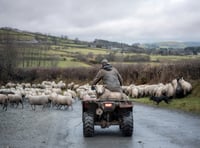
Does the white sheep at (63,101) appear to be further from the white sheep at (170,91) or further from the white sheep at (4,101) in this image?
the white sheep at (170,91)

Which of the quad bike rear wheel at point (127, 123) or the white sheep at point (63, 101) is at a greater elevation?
the quad bike rear wheel at point (127, 123)

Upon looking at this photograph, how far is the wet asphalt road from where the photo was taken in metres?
15.0

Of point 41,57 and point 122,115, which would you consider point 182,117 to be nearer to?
point 122,115

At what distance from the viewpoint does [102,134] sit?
17547 millimetres

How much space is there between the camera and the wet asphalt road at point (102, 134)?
1505 cm

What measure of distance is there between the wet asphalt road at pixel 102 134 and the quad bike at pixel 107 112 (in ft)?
1.26

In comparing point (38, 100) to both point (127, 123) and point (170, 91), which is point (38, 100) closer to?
point (170, 91)

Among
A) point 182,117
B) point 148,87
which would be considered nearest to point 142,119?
point 182,117

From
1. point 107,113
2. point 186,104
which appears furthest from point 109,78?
point 186,104

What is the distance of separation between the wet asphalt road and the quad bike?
385 millimetres

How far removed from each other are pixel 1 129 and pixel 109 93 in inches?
232

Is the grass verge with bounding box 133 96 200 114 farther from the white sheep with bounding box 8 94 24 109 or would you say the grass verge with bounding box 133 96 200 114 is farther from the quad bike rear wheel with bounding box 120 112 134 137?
the white sheep with bounding box 8 94 24 109

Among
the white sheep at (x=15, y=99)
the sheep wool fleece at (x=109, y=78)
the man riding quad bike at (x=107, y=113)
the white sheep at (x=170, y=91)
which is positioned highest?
the sheep wool fleece at (x=109, y=78)

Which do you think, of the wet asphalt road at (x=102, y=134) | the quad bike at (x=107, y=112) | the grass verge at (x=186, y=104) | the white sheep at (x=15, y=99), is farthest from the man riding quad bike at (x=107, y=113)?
the white sheep at (x=15, y=99)
